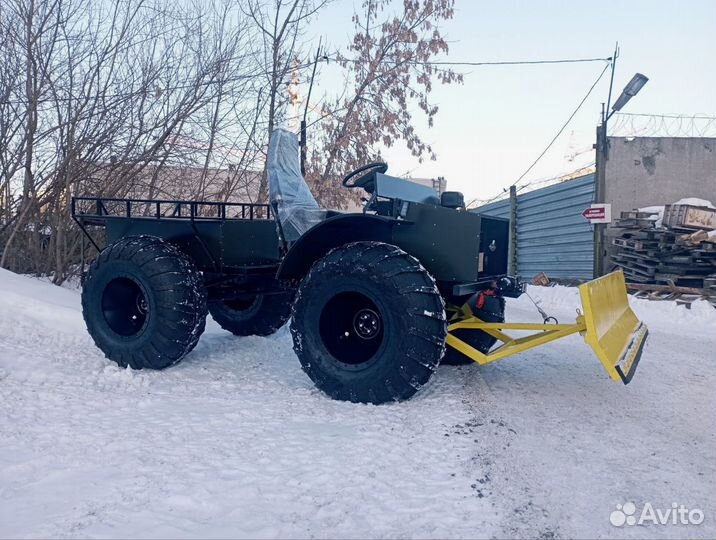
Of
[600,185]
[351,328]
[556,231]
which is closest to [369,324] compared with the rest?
[351,328]

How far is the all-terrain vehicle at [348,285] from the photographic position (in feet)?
11.8

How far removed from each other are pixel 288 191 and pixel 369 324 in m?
1.49

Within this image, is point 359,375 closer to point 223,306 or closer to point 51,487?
point 51,487

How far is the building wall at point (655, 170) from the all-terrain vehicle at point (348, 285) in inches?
338

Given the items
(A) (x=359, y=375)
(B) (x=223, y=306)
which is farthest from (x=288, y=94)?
(A) (x=359, y=375)

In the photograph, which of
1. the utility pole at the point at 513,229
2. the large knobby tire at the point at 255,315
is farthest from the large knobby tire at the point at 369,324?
the utility pole at the point at 513,229

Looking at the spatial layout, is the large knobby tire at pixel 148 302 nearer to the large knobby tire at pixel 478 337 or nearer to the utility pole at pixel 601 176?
the large knobby tire at pixel 478 337

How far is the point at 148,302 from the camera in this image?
4.51 metres

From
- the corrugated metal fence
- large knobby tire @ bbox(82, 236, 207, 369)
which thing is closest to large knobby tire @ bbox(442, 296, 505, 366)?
large knobby tire @ bbox(82, 236, 207, 369)

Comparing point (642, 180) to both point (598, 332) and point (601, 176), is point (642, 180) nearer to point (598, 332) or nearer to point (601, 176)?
point (601, 176)

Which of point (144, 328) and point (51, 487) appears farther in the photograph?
point (144, 328)

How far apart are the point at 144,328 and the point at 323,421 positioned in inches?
74.3

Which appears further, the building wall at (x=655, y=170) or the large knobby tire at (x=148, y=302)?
the building wall at (x=655, y=170)

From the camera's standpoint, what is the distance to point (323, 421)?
339 cm
